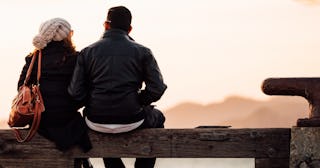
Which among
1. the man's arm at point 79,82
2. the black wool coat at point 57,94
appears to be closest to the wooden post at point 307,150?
the black wool coat at point 57,94

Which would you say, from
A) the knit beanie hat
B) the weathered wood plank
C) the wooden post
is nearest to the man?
the knit beanie hat

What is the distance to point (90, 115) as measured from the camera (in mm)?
8016

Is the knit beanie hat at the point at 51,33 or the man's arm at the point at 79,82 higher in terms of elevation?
the knit beanie hat at the point at 51,33

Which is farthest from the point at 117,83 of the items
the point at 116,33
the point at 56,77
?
the point at 56,77

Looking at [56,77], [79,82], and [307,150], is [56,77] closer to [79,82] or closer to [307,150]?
[79,82]

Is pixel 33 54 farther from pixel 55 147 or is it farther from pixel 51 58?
pixel 55 147

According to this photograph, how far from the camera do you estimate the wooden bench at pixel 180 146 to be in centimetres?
762

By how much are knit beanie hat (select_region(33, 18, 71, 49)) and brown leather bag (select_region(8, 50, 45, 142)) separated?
44 cm

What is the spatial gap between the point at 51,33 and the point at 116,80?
84 centimetres

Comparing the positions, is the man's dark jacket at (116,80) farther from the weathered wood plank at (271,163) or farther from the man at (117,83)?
the weathered wood plank at (271,163)

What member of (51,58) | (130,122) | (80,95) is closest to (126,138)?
(130,122)

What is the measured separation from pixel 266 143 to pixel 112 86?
153 cm

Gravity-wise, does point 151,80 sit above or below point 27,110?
above

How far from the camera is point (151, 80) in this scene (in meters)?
8.09
